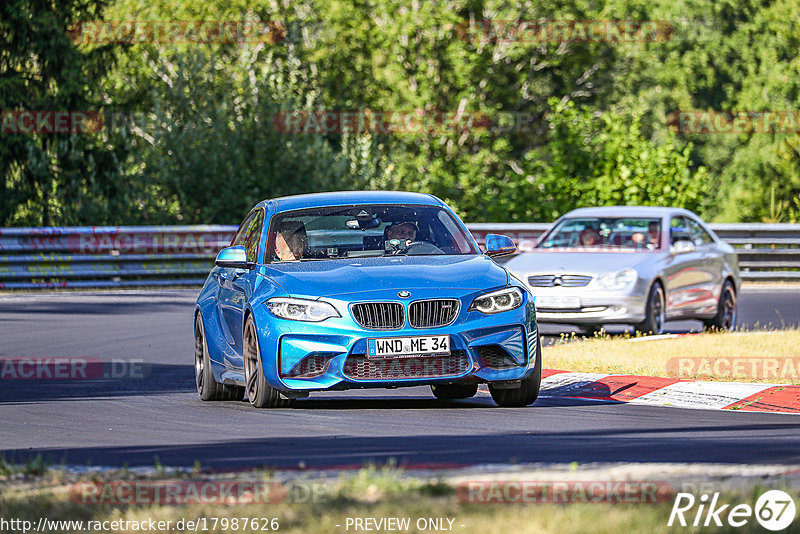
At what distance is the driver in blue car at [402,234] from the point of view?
1180 centimetres

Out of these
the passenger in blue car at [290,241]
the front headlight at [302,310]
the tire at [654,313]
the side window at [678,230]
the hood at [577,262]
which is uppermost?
the passenger in blue car at [290,241]

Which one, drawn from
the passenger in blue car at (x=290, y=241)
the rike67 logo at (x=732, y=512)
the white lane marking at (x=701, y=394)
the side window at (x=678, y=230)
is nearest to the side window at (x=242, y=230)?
the passenger in blue car at (x=290, y=241)

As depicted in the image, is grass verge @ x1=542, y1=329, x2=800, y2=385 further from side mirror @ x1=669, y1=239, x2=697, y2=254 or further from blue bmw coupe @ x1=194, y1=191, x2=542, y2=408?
blue bmw coupe @ x1=194, y1=191, x2=542, y2=408

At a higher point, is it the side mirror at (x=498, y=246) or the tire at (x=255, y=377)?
the side mirror at (x=498, y=246)

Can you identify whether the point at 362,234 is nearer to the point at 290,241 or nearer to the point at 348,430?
the point at 290,241

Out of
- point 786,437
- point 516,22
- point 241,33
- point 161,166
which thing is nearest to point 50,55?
point 161,166

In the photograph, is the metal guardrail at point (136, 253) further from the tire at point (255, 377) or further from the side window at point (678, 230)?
the tire at point (255, 377)

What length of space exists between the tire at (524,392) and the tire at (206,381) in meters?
2.23

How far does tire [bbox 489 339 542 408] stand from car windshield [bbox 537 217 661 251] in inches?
312

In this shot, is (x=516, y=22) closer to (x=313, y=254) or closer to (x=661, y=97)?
(x=661, y=97)

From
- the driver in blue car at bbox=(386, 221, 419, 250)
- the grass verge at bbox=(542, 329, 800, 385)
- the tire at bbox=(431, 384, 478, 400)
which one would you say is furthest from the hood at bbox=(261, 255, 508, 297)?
the grass verge at bbox=(542, 329, 800, 385)

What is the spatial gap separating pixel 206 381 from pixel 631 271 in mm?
6855

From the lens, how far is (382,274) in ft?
35.6

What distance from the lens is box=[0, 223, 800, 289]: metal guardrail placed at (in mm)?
27984
